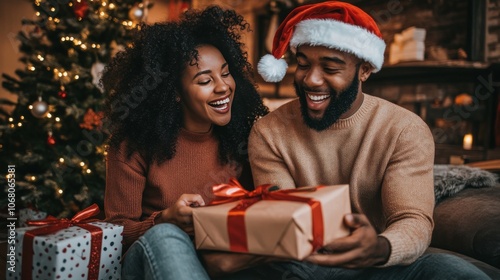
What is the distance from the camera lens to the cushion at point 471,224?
1519 mm

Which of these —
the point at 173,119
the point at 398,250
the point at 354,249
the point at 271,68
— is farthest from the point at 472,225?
the point at 173,119

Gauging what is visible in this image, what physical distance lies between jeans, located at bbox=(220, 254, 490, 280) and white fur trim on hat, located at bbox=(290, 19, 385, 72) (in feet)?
2.11

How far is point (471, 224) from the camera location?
64.0 inches

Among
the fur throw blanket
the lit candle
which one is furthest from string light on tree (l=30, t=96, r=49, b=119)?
the lit candle

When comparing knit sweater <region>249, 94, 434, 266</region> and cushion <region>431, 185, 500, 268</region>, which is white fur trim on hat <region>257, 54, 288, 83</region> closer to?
knit sweater <region>249, 94, 434, 266</region>

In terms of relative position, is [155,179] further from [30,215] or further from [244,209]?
Answer: [30,215]

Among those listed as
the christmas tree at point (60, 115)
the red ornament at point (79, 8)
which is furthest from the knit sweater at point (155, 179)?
the red ornament at point (79, 8)

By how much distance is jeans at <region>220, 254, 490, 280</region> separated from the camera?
44.1 inches

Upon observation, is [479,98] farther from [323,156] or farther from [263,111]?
[323,156]

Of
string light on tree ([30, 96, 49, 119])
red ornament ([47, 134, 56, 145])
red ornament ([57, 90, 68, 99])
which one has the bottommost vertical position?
red ornament ([47, 134, 56, 145])

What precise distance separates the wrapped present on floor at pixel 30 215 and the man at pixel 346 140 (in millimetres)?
1937

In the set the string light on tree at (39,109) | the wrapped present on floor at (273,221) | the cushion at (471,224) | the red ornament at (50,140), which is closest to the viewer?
the wrapped present on floor at (273,221)

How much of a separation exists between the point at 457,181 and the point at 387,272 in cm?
84

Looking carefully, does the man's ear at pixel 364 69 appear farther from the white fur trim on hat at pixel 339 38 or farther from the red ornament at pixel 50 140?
the red ornament at pixel 50 140
